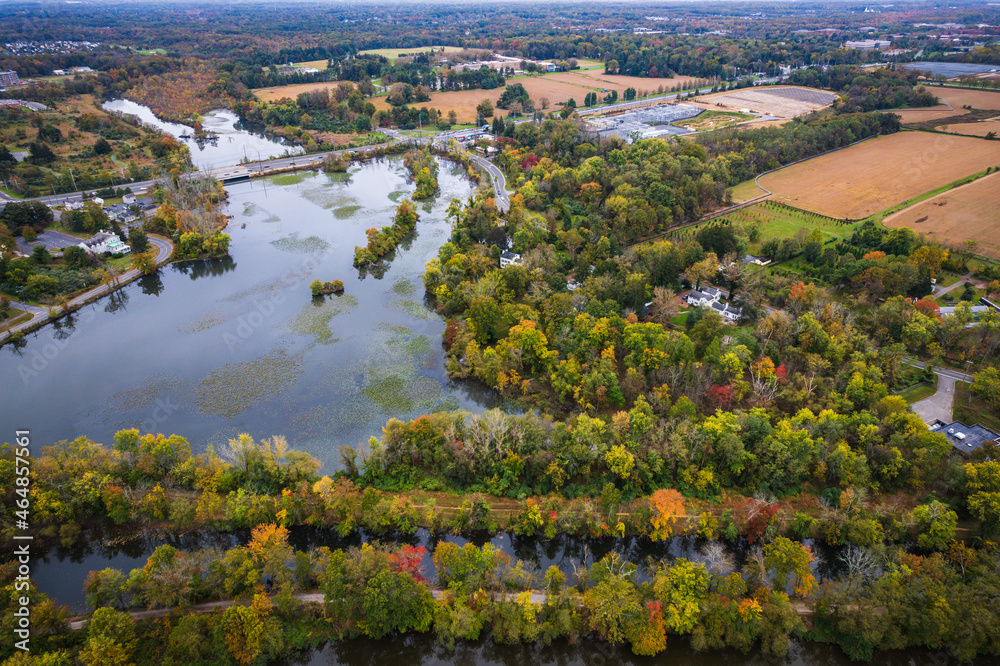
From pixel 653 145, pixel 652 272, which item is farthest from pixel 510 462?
pixel 653 145

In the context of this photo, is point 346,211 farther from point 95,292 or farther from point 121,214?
point 95,292

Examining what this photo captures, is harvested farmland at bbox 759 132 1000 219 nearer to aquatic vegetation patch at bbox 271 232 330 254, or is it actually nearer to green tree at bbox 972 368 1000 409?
green tree at bbox 972 368 1000 409

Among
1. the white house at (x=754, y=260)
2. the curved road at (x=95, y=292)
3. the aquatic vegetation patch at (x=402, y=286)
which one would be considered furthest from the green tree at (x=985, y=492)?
the curved road at (x=95, y=292)

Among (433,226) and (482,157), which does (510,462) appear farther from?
(482,157)

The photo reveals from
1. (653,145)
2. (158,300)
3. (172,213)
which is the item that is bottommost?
(158,300)

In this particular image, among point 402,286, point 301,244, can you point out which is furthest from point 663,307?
point 301,244

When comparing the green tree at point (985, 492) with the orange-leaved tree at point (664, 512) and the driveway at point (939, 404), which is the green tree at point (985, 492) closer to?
the driveway at point (939, 404)

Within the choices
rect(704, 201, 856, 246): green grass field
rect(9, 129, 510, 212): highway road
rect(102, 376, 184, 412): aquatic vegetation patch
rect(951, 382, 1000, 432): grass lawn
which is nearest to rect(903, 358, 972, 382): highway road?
rect(951, 382, 1000, 432): grass lawn

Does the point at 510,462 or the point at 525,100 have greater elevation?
the point at 525,100
